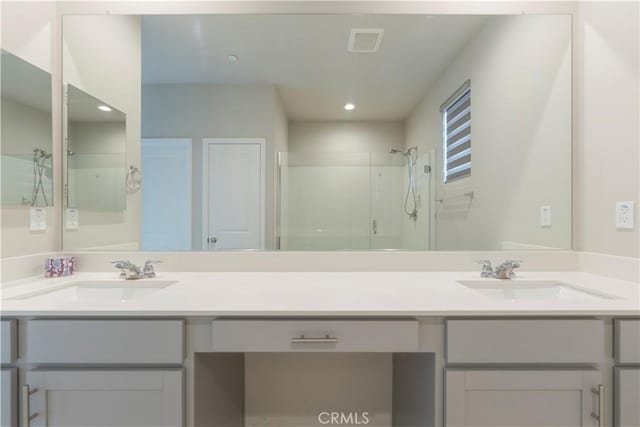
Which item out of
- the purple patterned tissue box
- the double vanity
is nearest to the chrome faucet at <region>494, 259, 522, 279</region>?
the double vanity

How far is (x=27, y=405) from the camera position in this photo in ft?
3.20

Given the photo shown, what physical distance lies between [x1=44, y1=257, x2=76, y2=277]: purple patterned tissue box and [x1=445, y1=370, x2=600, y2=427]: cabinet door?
1630 mm

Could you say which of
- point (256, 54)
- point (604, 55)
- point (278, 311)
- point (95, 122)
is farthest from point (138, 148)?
point (604, 55)

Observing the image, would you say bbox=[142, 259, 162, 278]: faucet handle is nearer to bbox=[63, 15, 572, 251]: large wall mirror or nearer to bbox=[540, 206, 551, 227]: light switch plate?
bbox=[63, 15, 572, 251]: large wall mirror

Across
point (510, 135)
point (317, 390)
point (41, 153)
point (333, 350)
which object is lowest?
point (317, 390)

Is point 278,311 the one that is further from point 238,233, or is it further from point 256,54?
point 256,54

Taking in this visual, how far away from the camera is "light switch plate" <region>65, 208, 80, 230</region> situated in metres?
1.59

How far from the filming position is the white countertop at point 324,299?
99 cm

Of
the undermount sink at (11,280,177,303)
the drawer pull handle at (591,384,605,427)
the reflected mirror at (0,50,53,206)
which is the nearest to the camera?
the drawer pull handle at (591,384,605,427)

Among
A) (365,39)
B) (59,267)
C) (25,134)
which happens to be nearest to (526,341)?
(365,39)

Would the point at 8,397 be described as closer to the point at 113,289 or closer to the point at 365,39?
the point at 113,289

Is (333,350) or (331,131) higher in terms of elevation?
(331,131)

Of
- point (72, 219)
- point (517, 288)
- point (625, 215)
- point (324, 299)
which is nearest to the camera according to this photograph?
point (324, 299)

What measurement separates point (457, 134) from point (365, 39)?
653 millimetres
